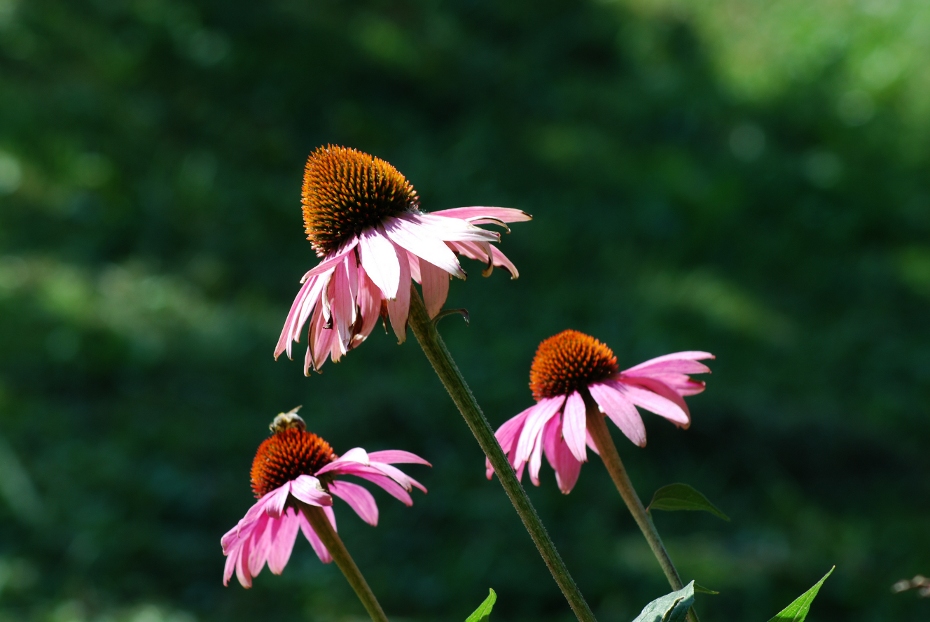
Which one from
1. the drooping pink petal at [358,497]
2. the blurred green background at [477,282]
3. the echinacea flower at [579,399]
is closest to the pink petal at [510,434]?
the echinacea flower at [579,399]

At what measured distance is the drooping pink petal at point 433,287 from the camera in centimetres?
58

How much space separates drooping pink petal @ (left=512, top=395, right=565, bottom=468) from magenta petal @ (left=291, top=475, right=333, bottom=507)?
14cm

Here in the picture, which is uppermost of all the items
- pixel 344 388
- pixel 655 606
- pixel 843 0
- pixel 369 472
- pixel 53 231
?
pixel 53 231

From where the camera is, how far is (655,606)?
55cm

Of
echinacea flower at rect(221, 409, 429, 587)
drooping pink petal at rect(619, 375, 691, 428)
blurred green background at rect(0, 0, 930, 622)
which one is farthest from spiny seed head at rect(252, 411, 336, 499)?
blurred green background at rect(0, 0, 930, 622)

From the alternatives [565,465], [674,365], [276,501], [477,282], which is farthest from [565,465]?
[477,282]

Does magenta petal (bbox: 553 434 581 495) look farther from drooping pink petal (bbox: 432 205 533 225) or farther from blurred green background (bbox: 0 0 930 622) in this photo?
blurred green background (bbox: 0 0 930 622)

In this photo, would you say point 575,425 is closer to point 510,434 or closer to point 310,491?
point 510,434

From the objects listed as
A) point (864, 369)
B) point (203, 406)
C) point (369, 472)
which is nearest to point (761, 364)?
point (864, 369)

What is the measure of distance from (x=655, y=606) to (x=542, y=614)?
74.7 inches

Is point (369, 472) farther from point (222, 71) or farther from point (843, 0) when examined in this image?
point (843, 0)

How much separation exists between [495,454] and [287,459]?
22cm

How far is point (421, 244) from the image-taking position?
57cm

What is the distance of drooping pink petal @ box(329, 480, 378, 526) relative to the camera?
71 centimetres
